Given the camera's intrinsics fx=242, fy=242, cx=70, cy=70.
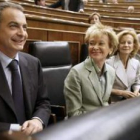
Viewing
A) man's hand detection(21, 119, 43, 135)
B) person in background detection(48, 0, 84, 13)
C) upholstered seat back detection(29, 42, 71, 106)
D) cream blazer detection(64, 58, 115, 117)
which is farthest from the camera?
person in background detection(48, 0, 84, 13)

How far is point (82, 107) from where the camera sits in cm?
80

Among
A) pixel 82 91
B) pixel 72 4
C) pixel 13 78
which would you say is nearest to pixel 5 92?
pixel 13 78

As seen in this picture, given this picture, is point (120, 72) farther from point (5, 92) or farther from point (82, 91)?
point (5, 92)

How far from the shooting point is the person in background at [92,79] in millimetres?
780

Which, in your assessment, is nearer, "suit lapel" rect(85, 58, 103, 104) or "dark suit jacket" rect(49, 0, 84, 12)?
"suit lapel" rect(85, 58, 103, 104)

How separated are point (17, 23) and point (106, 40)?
34cm

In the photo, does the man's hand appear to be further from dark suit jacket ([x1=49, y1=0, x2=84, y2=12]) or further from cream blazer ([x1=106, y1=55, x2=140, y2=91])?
dark suit jacket ([x1=49, y1=0, x2=84, y2=12])

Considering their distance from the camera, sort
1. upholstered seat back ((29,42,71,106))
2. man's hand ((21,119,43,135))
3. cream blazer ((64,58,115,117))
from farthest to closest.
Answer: upholstered seat back ((29,42,71,106))
cream blazer ((64,58,115,117))
man's hand ((21,119,43,135))

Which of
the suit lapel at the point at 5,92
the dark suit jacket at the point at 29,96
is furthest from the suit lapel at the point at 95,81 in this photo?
the suit lapel at the point at 5,92

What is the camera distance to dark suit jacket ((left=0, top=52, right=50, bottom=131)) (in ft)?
1.97

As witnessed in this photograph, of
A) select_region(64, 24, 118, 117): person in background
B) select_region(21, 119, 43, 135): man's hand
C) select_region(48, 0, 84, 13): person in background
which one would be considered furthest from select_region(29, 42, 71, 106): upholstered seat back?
select_region(48, 0, 84, 13): person in background

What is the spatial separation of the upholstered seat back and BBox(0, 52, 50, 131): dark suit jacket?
23 cm

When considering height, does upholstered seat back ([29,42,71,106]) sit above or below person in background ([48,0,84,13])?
below

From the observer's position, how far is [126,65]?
1.08m
